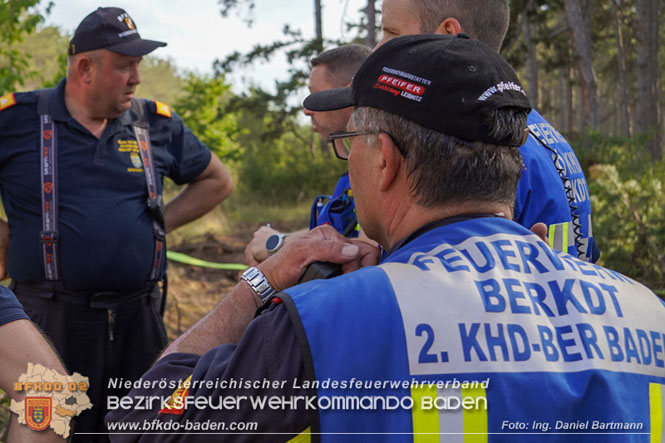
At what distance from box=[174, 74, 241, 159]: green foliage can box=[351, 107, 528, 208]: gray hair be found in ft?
48.8

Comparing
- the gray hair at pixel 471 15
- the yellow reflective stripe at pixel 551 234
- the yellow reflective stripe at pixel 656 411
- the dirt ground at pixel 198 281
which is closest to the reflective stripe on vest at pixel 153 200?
the gray hair at pixel 471 15

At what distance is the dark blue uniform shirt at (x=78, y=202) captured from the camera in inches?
128

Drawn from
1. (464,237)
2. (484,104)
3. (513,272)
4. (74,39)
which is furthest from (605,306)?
(74,39)

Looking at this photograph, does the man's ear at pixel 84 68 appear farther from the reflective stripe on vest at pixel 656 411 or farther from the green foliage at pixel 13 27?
the reflective stripe on vest at pixel 656 411

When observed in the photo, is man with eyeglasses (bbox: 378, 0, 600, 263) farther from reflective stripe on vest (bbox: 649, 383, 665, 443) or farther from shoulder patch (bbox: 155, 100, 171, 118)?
shoulder patch (bbox: 155, 100, 171, 118)

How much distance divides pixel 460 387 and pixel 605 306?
39cm

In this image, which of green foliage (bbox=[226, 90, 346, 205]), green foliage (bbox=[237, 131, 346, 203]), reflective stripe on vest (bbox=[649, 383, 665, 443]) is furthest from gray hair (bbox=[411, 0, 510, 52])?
green foliage (bbox=[237, 131, 346, 203])

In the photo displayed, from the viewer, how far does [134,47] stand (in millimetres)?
3525

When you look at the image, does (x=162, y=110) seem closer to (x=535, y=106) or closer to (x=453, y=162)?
(x=453, y=162)

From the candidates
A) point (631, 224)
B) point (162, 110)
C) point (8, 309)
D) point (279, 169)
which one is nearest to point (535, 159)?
point (8, 309)

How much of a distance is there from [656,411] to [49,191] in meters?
2.98

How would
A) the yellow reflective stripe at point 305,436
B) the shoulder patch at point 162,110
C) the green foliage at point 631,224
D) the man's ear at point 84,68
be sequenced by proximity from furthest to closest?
the green foliage at point 631,224, the shoulder patch at point 162,110, the man's ear at point 84,68, the yellow reflective stripe at point 305,436

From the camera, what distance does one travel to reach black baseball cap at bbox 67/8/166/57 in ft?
11.3

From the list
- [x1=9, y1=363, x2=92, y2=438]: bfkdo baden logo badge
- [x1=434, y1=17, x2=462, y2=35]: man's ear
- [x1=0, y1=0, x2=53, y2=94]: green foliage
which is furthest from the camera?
[x1=0, y1=0, x2=53, y2=94]: green foliage
